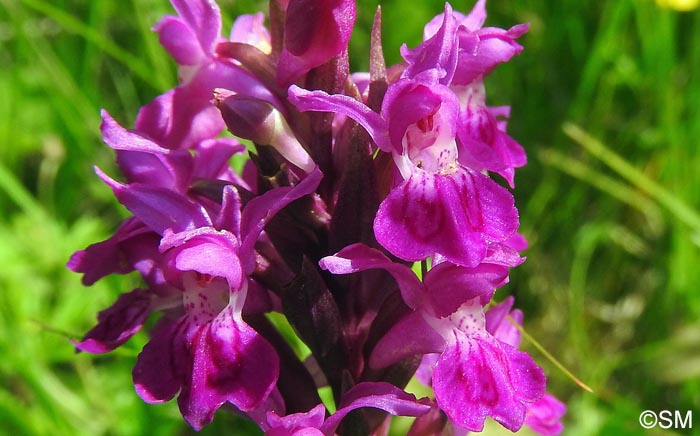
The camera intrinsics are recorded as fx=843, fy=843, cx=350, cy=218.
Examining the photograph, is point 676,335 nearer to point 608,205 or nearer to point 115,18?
point 608,205

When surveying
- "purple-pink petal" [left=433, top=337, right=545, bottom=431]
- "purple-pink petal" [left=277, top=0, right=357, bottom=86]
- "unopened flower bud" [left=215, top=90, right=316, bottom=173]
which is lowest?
"purple-pink petal" [left=433, top=337, right=545, bottom=431]

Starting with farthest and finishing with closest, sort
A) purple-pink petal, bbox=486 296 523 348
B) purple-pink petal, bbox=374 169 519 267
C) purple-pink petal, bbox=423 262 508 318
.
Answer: purple-pink petal, bbox=486 296 523 348 → purple-pink petal, bbox=423 262 508 318 → purple-pink petal, bbox=374 169 519 267

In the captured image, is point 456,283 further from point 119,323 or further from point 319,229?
point 119,323

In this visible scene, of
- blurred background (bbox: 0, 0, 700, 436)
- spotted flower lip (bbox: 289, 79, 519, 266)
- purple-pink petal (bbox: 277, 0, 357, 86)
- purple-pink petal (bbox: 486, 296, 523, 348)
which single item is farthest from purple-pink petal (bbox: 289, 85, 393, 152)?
blurred background (bbox: 0, 0, 700, 436)

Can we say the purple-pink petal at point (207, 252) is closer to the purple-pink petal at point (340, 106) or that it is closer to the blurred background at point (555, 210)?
the purple-pink petal at point (340, 106)

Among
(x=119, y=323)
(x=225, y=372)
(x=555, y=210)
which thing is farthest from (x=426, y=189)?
(x=555, y=210)

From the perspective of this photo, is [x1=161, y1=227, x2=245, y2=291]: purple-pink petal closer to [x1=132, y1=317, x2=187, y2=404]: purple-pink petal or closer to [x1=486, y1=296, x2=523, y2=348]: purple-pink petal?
[x1=132, y1=317, x2=187, y2=404]: purple-pink petal

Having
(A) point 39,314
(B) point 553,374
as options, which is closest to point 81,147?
(A) point 39,314
